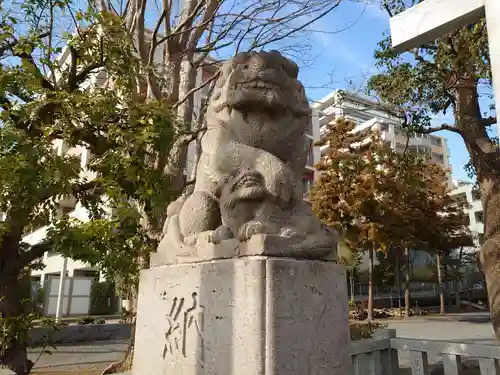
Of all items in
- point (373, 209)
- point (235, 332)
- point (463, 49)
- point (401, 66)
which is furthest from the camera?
point (373, 209)

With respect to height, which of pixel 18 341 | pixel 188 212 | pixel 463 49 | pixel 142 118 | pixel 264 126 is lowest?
pixel 18 341

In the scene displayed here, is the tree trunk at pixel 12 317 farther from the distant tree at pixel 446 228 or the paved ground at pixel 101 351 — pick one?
the distant tree at pixel 446 228

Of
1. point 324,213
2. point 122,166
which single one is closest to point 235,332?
point 122,166

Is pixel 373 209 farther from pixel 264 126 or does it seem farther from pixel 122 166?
pixel 264 126

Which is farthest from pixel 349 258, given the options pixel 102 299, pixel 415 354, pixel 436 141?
pixel 436 141

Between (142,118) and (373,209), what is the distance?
407 inches

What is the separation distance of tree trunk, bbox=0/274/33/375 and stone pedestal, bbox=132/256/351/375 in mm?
2649

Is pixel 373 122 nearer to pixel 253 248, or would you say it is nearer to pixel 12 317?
pixel 12 317

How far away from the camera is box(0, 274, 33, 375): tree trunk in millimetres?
4472

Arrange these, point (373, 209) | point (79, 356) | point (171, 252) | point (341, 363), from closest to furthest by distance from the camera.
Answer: point (341, 363) < point (171, 252) < point (79, 356) < point (373, 209)

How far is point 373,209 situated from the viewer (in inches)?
527

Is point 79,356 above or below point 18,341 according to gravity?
below

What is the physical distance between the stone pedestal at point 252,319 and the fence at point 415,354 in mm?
1972

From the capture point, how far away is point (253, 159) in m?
2.68
